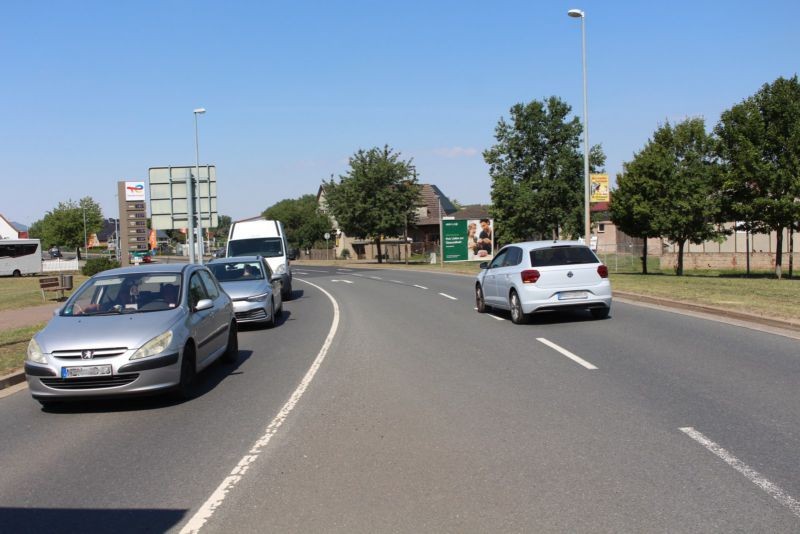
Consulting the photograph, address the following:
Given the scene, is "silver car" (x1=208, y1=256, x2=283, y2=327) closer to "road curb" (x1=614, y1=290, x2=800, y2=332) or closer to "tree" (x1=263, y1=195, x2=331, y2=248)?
"road curb" (x1=614, y1=290, x2=800, y2=332)

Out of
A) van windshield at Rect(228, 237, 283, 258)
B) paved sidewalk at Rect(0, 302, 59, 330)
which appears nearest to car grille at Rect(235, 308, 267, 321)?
paved sidewalk at Rect(0, 302, 59, 330)

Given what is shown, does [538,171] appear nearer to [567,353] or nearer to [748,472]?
[567,353]

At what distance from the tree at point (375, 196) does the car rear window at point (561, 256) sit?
40919 millimetres

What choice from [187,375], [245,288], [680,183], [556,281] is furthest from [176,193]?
[680,183]

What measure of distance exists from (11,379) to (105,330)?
117 inches

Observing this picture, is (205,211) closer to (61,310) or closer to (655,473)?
(61,310)

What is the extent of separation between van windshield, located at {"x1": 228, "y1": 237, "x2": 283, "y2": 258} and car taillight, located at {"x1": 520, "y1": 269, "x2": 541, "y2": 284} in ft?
40.4

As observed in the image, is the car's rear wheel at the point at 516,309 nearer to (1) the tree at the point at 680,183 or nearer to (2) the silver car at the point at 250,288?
(2) the silver car at the point at 250,288

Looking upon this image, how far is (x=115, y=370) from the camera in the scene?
23.3 ft

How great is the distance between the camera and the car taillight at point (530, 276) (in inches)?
543

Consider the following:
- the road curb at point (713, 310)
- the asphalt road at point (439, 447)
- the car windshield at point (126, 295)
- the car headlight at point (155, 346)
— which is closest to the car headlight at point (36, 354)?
the asphalt road at point (439, 447)

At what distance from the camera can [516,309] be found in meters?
14.2

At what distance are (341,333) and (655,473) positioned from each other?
9420 millimetres

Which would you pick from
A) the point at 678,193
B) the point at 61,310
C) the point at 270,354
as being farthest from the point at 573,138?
the point at 61,310
